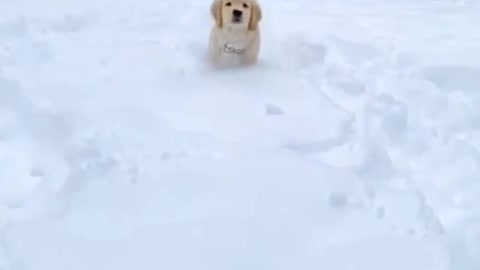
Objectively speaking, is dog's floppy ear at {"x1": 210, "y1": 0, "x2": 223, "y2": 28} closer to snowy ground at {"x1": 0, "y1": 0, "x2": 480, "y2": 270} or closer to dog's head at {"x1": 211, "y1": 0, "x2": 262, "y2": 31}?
dog's head at {"x1": 211, "y1": 0, "x2": 262, "y2": 31}

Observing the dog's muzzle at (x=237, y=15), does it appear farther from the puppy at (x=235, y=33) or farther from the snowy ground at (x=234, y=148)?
the snowy ground at (x=234, y=148)

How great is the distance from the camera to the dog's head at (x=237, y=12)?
2668 millimetres

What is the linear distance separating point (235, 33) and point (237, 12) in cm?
7

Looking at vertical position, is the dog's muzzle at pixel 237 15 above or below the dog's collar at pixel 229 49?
above

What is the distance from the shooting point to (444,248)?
6.06ft

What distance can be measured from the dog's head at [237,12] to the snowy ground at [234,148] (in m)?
0.17

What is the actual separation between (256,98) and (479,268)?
1.00 m

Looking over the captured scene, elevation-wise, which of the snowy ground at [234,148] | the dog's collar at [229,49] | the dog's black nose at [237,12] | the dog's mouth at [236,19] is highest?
the dog's black nose at [237,12]

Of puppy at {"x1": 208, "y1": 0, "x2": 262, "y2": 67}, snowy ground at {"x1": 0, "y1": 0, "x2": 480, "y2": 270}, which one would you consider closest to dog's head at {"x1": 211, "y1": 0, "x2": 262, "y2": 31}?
puppy at {"x1": 208, "y1": 0, "x2": 262, "y2": 67}

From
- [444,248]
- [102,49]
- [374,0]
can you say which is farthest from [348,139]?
[374,0]

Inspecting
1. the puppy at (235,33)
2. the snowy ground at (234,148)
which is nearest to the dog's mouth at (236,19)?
the puppy at (235,33)

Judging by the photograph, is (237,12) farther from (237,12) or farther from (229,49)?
(229,49)

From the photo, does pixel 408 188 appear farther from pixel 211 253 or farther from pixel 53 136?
pixel 53 136

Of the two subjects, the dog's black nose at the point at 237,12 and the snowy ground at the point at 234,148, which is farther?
the dog's black nose at the point at 237,12
